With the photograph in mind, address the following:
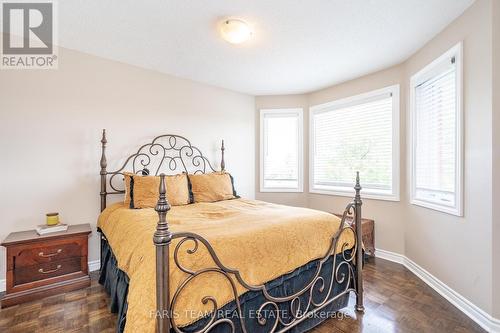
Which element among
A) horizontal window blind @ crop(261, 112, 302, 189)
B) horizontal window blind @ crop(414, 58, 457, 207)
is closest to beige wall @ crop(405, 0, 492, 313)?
horizontal window blind @ crop(414, 58, 457, 207)

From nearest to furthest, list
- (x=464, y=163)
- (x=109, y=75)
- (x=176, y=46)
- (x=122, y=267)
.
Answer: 1. (x=122, y=267)
2. (x=464, y=163)
3. (x=176, y=46)
4. (x=109, y=75)

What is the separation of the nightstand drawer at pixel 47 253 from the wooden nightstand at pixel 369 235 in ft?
10.7

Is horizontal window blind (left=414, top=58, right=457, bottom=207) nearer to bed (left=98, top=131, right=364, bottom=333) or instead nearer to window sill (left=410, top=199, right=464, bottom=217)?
window sill (left=410, top=199, right=464, bottom=217)

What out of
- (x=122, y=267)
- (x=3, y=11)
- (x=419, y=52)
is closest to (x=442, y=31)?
(x=419, y=52)

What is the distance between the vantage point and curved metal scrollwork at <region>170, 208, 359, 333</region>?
48.3 inches

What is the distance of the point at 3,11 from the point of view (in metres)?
2.08

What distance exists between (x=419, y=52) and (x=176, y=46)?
273cm

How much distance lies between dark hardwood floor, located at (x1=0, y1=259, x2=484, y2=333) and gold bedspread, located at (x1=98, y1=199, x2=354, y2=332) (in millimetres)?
584

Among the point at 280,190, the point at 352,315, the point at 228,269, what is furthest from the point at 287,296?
the point at 280,190

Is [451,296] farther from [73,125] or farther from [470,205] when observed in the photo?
[73,125]

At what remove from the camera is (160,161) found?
331 cm

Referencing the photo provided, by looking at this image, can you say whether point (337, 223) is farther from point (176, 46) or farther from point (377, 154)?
point (176, 46)

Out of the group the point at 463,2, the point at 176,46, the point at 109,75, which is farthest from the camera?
the point at 109,75

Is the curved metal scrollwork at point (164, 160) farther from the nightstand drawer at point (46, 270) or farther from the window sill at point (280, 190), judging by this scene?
the window sill at point (280, 190)
